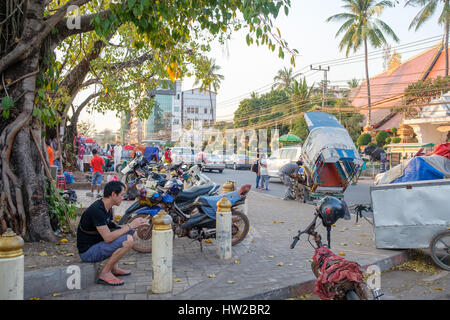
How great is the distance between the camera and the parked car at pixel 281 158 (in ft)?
59.1

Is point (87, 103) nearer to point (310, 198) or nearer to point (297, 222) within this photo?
point (310, 198)

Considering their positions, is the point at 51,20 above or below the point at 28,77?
above

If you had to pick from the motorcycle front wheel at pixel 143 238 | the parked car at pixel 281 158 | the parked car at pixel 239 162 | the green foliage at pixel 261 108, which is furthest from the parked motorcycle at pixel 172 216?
the green foliage at pixel 261 108

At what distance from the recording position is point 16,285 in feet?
10.1

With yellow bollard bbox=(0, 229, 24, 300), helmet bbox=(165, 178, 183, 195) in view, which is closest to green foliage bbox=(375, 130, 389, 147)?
helmet bbox=(165, 178, 183, 195)

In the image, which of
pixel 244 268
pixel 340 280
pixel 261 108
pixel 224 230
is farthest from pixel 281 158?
pixel 261 108

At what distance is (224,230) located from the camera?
5.53 metres

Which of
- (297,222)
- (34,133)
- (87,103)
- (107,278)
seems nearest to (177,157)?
(87,103)

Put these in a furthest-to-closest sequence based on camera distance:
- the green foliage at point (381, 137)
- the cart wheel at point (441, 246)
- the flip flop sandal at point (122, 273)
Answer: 1. the green foliage at point (381, 137)
2. the cart wheel at point (441, 246)
3. the flip flop sandal at point (122, 273)

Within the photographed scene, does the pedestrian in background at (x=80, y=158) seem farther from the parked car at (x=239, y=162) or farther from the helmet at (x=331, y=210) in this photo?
the helmet at (x=331, y=210)

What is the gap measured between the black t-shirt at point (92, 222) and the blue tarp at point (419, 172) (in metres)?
5.69

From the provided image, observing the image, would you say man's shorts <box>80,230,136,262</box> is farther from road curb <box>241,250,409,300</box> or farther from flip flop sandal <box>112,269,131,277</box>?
road curb <box>241,250,409,300</box>

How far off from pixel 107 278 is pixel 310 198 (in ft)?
30.2

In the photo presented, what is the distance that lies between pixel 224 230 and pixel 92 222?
206cm
